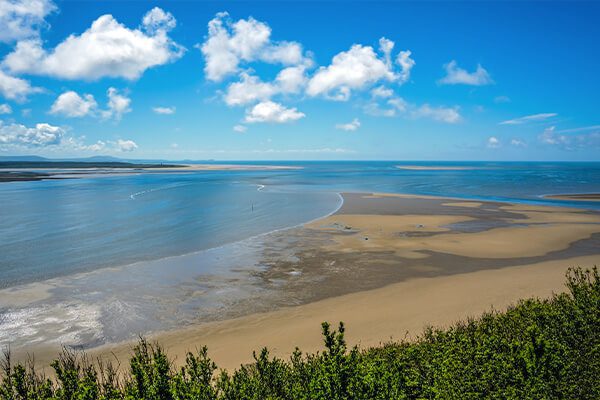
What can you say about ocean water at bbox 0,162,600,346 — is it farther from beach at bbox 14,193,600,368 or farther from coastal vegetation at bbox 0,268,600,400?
coastal vegetation at bbox 0,268,600,400

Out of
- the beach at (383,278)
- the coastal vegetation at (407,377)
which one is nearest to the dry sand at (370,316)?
the beach at (383,278)

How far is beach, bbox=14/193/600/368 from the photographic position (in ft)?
50.4

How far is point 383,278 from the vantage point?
22422mm

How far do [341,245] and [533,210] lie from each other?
32.5m

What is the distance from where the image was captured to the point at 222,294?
65.5 feet

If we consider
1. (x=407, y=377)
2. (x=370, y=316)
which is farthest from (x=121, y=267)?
(x=407, y=377)

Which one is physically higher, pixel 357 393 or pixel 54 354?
pixel 357 393

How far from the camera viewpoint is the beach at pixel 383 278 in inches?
604

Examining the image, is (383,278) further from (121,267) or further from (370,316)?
(121,267)

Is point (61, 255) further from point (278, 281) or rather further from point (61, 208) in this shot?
point (61, 208)

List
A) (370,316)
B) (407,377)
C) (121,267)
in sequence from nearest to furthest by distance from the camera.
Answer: (407,377) → (370,316) → (121,267)

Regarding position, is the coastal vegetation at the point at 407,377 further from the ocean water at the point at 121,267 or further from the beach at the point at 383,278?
the ocean water at the point at 121,267

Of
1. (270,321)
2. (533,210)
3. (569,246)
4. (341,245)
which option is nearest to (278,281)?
(270,321)

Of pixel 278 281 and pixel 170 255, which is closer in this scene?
pixel 278 281
